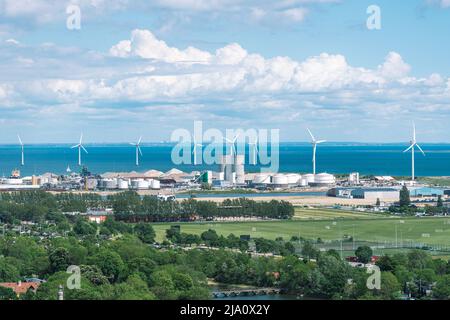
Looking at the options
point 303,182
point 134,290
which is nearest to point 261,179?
point 303,182

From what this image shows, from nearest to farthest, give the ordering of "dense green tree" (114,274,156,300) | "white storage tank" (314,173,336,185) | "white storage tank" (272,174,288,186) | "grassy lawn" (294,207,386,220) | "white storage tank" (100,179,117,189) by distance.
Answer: "dense green tree" (114,274,156,300)
"grassy lawn" (294,207,386,220)
"white storage tank" (100,179,117,189)
"white storage tank" (272,174,288,186)
"white storage tank" (314,173,336,185)

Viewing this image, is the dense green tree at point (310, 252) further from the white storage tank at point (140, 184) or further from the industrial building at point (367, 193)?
the white storage tank at point (140, 184)

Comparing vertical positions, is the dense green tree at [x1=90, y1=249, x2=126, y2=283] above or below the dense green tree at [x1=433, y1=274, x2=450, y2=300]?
above

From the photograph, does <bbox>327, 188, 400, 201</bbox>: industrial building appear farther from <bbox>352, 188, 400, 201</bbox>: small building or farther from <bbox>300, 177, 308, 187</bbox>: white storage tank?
<bbox>300, 177, 308, 187</bbox>: white storage tank

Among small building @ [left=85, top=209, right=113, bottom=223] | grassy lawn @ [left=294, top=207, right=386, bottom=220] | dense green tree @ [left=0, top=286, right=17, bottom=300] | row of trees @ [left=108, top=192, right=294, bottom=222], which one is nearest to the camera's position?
dense green tree @ [left=0, top=286, right=17, bottom=300]

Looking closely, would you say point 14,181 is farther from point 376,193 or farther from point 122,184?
point 376,193

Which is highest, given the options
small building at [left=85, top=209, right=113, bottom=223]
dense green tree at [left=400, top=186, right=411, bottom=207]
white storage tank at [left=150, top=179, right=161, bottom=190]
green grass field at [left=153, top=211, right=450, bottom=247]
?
A: white storage tank at [left=150, top=179, right=161, bottom=190]

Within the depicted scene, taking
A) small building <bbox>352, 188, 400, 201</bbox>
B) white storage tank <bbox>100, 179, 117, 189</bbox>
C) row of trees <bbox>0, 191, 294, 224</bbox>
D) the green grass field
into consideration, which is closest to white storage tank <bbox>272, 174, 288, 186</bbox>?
small building <bbox>352, 188, 400, 201</bbox>

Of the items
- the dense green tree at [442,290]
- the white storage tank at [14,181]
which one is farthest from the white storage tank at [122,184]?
the dense green tree at [442,290]
